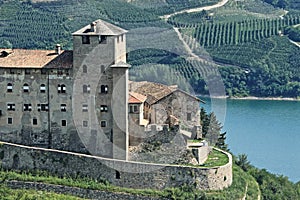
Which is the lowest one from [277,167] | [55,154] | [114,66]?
[277,167]

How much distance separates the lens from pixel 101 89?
28422 millimetres

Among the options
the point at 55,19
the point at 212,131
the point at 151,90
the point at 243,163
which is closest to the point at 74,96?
Answer: the point at 151,90

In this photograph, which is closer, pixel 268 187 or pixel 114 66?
pixel 114 66

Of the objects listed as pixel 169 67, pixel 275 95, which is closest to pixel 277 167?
pixel 169 67

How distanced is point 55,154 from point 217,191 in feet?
16.2

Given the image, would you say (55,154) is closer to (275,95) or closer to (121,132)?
(121,132)

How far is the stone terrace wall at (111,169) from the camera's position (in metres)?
28.0

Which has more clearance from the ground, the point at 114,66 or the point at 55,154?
the point at 114,66

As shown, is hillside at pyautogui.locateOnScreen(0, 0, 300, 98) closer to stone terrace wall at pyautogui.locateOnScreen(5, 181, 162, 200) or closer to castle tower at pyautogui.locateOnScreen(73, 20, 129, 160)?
castle tower at pyautogui.locateOnScreen(73, 20, 129, 160)

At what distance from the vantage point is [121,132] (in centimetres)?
2841

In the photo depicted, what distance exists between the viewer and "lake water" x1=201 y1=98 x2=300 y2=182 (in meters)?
43.2

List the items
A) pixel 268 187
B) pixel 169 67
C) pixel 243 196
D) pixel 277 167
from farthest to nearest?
pixel 169 67 < pixel 277 167 < pixel 268 187 < pixel 243 196

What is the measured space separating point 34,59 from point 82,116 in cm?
230

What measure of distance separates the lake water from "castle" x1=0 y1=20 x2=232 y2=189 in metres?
11.1
